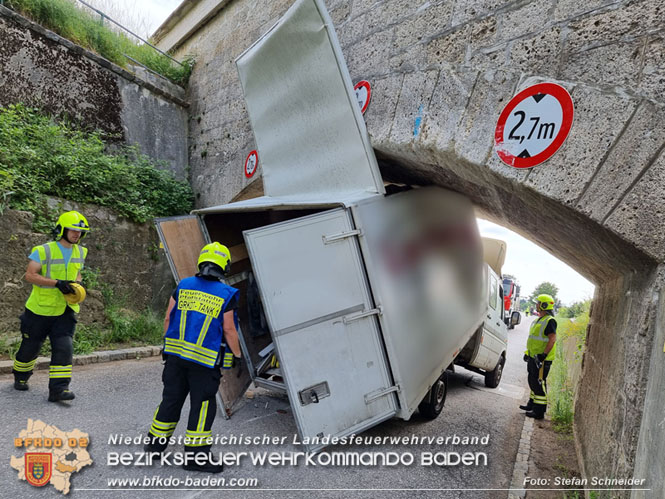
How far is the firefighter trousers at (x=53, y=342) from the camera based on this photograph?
3.83 meters

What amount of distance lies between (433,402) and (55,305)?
422 centimetres

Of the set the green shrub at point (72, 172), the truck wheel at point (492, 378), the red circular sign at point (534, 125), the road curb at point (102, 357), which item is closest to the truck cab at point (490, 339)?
the truck wheel at point (492, 378)

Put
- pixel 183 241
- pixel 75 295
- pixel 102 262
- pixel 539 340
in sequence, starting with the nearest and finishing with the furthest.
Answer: pixel 75 295, pixel 183 241, pixel 539 340, pixel 102 262

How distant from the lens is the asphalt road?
2891mm

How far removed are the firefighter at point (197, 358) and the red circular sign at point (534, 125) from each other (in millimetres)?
2666

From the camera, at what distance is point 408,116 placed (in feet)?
14.5

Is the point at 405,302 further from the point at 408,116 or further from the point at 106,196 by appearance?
the point at 106,196

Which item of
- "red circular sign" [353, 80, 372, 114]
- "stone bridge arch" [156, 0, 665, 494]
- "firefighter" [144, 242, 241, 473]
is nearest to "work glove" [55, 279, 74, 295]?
"firefighter" [144, 242, 241, 473]

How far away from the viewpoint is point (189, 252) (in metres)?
4.33

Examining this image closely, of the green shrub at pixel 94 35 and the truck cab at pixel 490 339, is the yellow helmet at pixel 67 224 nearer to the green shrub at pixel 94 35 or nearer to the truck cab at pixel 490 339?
the truck cab at pixel 490 339

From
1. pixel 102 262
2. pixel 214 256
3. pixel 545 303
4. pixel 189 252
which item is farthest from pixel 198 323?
pixel 545 303

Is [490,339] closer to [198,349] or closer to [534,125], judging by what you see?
[534,125]

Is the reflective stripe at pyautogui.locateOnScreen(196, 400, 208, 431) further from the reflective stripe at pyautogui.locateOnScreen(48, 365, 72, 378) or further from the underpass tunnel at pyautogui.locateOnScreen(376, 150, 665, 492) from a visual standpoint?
the underpass tunnel at pyautogui.locateOnScreen(376, 150, 665, 492)

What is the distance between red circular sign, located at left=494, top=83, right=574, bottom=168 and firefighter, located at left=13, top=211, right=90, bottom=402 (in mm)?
4064
